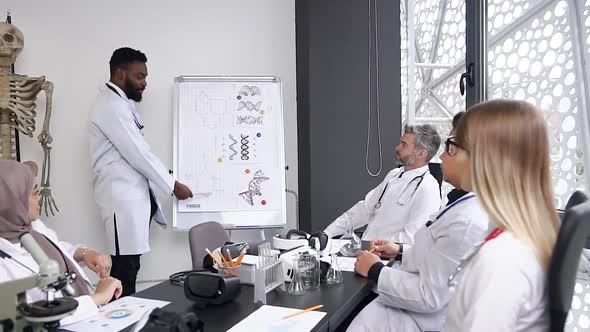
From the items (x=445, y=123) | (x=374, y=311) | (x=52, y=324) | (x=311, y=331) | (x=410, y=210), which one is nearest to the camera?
(x=52, y=324)

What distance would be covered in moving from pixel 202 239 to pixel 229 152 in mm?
1291

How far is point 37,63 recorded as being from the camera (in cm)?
374

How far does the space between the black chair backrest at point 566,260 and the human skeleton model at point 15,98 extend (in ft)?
11.8

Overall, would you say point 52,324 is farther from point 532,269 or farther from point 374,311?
point 374,311

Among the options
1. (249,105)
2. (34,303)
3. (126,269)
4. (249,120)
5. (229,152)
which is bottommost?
(126,269)

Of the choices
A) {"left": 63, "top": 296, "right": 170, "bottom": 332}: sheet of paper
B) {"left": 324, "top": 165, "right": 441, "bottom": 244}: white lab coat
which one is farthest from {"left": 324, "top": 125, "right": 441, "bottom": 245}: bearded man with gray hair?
{"left": 63, "top": 296, "right": 170, "bottom": 332}: sheet of paper

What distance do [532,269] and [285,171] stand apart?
9.65 ft

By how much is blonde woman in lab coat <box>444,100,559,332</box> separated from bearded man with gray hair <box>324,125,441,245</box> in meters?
1.56

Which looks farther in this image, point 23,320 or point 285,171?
point 285,171

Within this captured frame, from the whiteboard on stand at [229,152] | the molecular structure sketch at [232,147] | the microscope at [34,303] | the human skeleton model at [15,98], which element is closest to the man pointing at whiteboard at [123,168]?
the whiteboard on stand at [229,152]

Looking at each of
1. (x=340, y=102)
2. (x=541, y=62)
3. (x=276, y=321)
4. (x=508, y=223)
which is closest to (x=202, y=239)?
(x=276, y=321)

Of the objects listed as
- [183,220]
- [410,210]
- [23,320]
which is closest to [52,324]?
[23,320]

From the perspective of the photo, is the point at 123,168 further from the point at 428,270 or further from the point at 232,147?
the point at 428,270

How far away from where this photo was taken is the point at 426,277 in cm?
155
